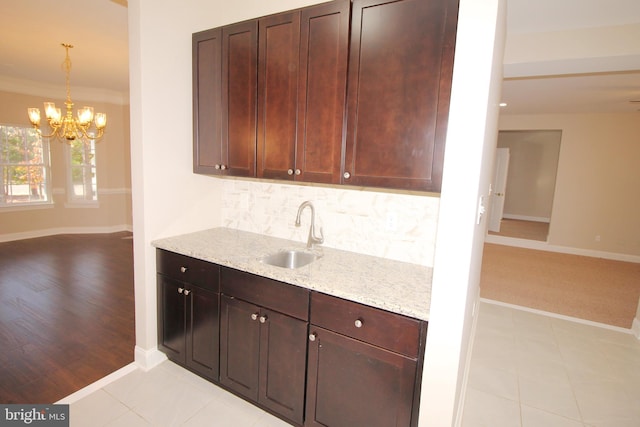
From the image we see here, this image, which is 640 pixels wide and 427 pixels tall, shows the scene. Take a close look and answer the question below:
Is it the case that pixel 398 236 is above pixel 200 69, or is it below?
below

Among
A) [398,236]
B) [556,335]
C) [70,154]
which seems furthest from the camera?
[70,154]

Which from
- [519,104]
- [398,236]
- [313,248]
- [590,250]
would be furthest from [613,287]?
[313,248]

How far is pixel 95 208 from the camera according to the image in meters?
6.44

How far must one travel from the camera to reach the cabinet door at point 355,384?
58.0 inches

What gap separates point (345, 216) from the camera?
7.32ft

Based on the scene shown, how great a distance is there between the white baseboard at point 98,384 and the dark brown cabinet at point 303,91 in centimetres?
170

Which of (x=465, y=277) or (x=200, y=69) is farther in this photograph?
(x=200, y=69)

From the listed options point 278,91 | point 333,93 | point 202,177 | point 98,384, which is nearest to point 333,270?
point 333,93

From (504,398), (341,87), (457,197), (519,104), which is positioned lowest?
(504,398)

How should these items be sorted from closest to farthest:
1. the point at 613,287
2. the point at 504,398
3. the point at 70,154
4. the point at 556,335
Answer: the point at 504,398 → the point at 556,335 → the point at 613,287 → the point at 70,154

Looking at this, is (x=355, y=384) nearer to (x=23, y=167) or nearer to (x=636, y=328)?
(x=636, y=328)

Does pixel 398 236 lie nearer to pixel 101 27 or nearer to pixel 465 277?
pixel 465 277

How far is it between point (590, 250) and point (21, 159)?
10.5 meters

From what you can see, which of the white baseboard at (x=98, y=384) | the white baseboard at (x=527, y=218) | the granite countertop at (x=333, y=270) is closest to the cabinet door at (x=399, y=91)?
the granite countertop at (x=333, y=270)
